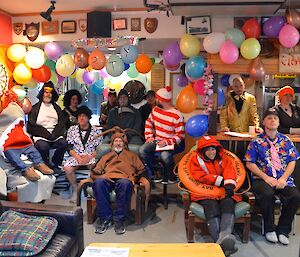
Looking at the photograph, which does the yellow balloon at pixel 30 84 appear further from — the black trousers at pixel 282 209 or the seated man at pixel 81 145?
the black trousers at pixel 282 209

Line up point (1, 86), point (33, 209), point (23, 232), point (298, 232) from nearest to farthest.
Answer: point (23, 232), point (33, 209), point (298, 232), point (1, 86)

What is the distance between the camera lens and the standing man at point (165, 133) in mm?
4461

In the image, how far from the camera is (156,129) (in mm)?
4621

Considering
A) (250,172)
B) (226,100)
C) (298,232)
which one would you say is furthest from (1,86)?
(298,232)

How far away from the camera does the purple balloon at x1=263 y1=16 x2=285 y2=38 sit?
13.3ft

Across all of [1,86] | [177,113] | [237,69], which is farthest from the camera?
[1,86]

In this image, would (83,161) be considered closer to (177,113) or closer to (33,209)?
(177,113)

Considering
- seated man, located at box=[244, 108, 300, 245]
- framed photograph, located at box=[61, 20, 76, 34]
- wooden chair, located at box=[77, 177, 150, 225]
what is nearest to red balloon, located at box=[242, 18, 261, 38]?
seated man, located at box=[244, 108, 300, 245]

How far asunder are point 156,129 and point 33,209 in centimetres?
223

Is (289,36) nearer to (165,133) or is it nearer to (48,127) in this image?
(165,133)

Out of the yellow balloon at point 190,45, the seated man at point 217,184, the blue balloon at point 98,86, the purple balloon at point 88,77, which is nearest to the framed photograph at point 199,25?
the yellow balloon at point 190,45

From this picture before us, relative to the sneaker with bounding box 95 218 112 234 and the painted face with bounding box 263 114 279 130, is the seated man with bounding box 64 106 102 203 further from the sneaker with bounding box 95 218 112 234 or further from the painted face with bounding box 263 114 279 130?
the painted face with bounding box 263 114 279 130

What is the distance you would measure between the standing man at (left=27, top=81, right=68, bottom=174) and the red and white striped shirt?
4.27 feet

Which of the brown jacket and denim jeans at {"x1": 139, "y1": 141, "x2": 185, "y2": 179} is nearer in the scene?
the brown jacket
